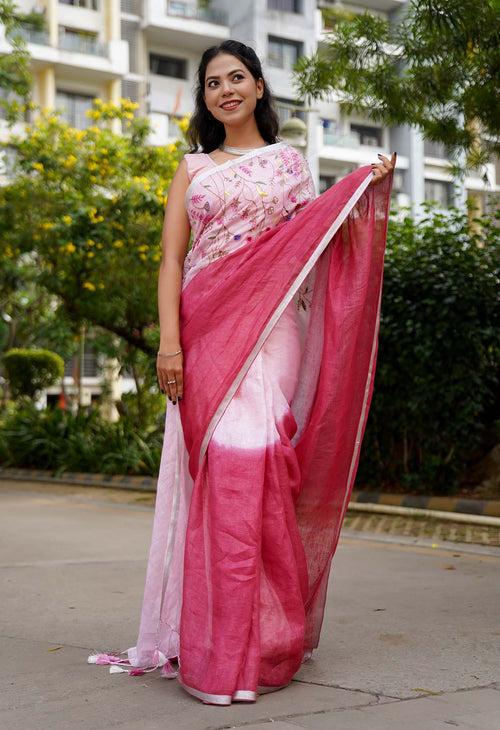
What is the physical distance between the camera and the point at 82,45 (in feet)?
110

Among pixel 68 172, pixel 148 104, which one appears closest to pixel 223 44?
pixel 68 172

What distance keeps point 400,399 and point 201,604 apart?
6.08m

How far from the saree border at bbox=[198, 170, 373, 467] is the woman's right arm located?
196 millimetres

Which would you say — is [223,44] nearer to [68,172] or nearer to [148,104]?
[68,172]

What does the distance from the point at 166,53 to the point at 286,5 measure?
4.52 metres

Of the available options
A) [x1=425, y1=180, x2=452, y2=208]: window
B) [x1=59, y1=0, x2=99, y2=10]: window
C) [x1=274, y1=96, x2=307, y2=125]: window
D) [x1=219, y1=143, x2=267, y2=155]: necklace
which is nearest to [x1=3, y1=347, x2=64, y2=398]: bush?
[x1=274, y1=96, x2=307, y2=125]: window

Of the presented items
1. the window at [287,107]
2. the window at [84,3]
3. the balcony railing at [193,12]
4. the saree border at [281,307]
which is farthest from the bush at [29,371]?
the balcony railing at [193,12]

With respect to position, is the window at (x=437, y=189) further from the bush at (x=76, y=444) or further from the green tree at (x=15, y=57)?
the green tree at (x=15, y=57)

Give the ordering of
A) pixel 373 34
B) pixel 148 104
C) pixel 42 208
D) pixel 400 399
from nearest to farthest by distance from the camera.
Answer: pixel 373 34
pixel 400 399
pixel 42 208
pixel 148 104

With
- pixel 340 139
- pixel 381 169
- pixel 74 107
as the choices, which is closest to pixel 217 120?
pixel 381 169

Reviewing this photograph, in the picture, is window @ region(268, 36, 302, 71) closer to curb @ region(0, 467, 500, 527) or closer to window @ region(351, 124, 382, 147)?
window @ region(351, 124, 382, 147)

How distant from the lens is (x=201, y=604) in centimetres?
305

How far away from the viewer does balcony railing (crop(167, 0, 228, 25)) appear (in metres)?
35.0

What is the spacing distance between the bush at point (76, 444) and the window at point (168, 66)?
73.2ft
